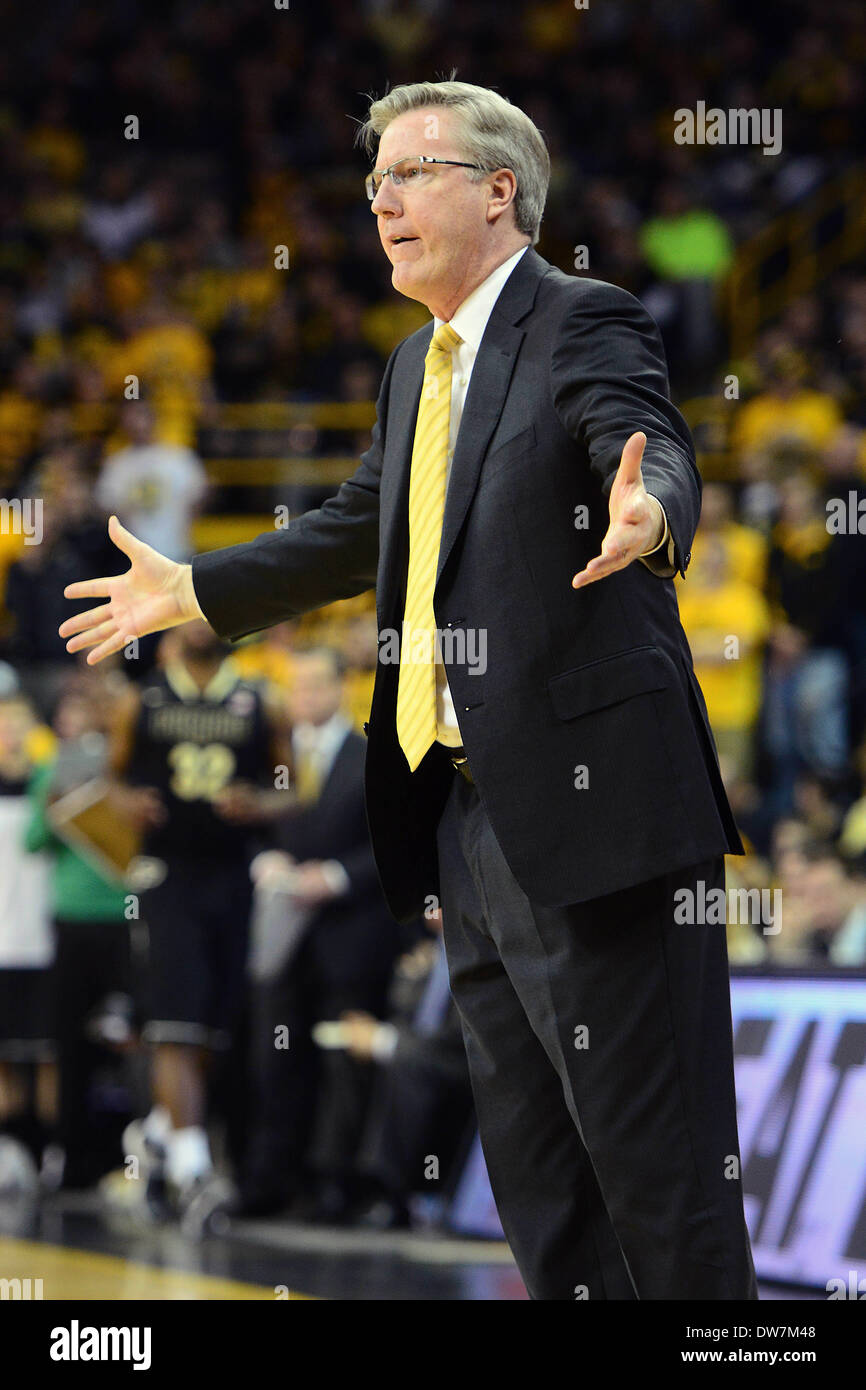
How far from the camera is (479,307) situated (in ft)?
9.87

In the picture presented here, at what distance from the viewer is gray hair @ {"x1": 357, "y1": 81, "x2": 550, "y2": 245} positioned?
297 cm

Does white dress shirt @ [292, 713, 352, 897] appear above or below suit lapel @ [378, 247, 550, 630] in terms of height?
above

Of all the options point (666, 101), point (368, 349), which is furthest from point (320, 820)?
point (666, 101)

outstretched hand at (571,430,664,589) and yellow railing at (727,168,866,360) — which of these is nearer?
outstretched hand at (571,430,664,589)

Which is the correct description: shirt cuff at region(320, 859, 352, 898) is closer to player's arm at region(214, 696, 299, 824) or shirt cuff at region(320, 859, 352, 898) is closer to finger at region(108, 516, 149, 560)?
player's arm at region(214, 696, 299, 824)

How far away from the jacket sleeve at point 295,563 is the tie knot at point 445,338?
22cm

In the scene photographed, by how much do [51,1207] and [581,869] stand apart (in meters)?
5.04

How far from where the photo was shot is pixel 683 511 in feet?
8.59

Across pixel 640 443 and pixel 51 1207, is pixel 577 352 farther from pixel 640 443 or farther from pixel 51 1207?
pixel 51 1207

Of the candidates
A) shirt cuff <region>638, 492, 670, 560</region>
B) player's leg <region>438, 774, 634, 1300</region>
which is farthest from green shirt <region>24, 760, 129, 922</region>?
shirt cuff <region>638, 492, 670, 560</region>

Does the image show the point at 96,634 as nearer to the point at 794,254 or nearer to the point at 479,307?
the point at 479,307

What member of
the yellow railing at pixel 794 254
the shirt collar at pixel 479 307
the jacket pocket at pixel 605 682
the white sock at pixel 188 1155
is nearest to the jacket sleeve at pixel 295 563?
the shirt collar at pixel 479 307

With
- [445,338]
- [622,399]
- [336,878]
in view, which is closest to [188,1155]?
[336,878]
